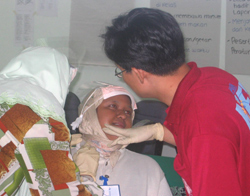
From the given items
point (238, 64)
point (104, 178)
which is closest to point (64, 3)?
point (238, 64)

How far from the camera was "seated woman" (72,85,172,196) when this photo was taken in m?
1.64

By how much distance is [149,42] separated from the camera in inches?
42.7

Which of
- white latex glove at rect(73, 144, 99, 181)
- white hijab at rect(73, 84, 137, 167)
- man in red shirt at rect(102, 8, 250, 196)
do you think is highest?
man in red shirt at rect(102, 8, 250, 196)

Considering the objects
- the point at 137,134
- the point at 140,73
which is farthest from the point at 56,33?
the point at 140,73

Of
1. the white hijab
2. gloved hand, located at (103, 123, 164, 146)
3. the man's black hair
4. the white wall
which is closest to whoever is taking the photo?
the man's black hair

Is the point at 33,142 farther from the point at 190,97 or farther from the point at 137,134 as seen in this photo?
the point at 137,134

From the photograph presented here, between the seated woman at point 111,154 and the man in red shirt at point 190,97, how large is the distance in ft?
1.71

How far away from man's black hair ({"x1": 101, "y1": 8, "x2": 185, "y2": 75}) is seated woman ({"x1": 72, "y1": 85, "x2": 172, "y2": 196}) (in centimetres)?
70

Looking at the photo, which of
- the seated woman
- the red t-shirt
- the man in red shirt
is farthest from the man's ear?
the seated woman

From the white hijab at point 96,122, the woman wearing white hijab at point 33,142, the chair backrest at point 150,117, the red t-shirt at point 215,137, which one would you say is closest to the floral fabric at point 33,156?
the woman wearing white hijab at point 33,142

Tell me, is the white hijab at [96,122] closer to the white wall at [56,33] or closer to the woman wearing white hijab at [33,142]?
the woman wearing white hijab at [33,142]

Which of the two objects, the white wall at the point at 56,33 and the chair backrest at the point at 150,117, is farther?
the white wall at the point at 56,33

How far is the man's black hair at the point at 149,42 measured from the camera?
1.09 meters

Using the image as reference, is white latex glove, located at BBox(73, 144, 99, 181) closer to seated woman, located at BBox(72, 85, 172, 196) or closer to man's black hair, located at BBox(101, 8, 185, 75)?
seated woman, located at BBox(72, 85, 172, 196)
